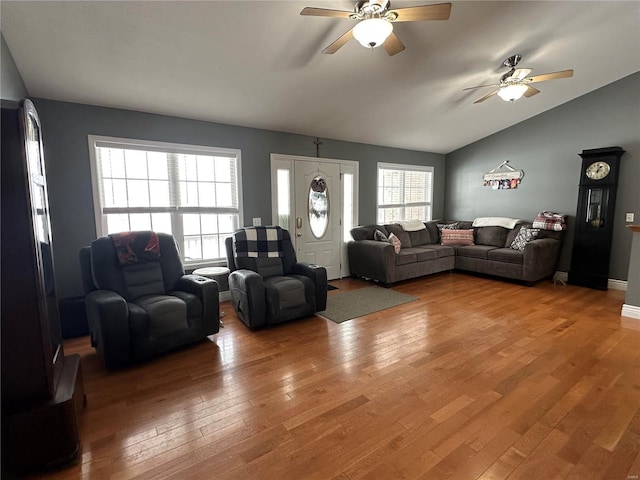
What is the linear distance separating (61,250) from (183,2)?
2574 mm

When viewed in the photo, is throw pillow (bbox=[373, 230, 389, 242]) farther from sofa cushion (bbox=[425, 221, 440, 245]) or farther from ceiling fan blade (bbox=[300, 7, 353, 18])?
ceiling fan blade (bbox=[300, 7, 353, 18])

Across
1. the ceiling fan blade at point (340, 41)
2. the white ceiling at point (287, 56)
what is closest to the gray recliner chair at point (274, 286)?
the white ceiling at point (287, 56)

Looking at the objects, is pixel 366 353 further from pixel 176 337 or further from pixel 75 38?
pixel 75 38

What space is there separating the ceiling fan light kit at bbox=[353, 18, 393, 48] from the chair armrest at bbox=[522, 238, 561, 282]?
3.89 m

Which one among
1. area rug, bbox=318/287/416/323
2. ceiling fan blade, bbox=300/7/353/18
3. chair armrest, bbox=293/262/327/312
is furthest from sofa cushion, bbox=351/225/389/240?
ceiling fan blade, bbox=300/7/353/18

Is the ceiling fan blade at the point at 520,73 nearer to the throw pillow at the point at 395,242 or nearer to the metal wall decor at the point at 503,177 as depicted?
the metal wall decor at the point at 503,177

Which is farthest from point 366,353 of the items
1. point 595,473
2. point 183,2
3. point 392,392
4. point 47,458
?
point 183,2

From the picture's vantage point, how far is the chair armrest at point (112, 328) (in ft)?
7.27

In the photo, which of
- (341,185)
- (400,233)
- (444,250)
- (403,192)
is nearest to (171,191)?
(341,185)

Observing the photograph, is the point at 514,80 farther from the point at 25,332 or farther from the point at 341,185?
the point at 25,332

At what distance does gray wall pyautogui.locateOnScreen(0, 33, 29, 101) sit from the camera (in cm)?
197

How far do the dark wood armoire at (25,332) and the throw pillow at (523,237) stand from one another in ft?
17.8

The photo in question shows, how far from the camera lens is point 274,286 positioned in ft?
10.2

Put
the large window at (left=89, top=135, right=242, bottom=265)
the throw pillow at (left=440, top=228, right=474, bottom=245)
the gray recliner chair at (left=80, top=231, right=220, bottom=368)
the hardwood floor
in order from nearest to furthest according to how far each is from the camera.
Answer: the hardwood floor → the gray recliner chair at (left=80, top=231, right=220, bottom=368) → the large window at (left=89, top=135, right=242, bottom=265) → the throw pillow at (left=440, top=228, right=474, bottom=245)
